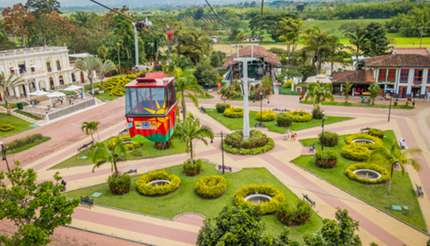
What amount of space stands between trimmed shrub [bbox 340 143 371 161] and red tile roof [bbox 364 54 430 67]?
77.0ft

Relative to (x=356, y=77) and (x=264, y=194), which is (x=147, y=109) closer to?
(x=264, y=194)

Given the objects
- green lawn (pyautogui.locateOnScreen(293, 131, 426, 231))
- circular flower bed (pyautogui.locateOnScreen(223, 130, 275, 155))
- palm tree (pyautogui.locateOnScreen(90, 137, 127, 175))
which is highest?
palm tree (pyautogui.locateOnScreen(90, 137, 127, 175))

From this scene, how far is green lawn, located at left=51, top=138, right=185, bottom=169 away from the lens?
103 ft

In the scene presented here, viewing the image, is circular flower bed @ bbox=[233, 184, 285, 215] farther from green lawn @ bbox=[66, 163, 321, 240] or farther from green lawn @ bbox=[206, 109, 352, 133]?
green lawn @ bbox=[206, 109, 352, 133]

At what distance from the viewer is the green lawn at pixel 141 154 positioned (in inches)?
1235

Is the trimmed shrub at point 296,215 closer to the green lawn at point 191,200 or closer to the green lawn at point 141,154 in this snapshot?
the green lawn at point 191,200

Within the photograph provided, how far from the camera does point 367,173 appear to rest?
27062 millimetres

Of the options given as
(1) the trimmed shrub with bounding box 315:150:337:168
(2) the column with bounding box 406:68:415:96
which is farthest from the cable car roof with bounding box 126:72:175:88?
(2) the column with bounding box 406:68:415:96

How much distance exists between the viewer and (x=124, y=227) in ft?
69.4

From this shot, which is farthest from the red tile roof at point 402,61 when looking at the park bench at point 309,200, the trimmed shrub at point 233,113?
the park bench at point 309,200

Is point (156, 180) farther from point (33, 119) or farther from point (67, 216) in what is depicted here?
point (33, 119)

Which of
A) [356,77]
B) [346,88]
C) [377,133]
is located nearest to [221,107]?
[346,88]

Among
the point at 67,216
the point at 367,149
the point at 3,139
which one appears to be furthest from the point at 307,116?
the point at 3,139

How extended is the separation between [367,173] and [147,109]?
690 inches
